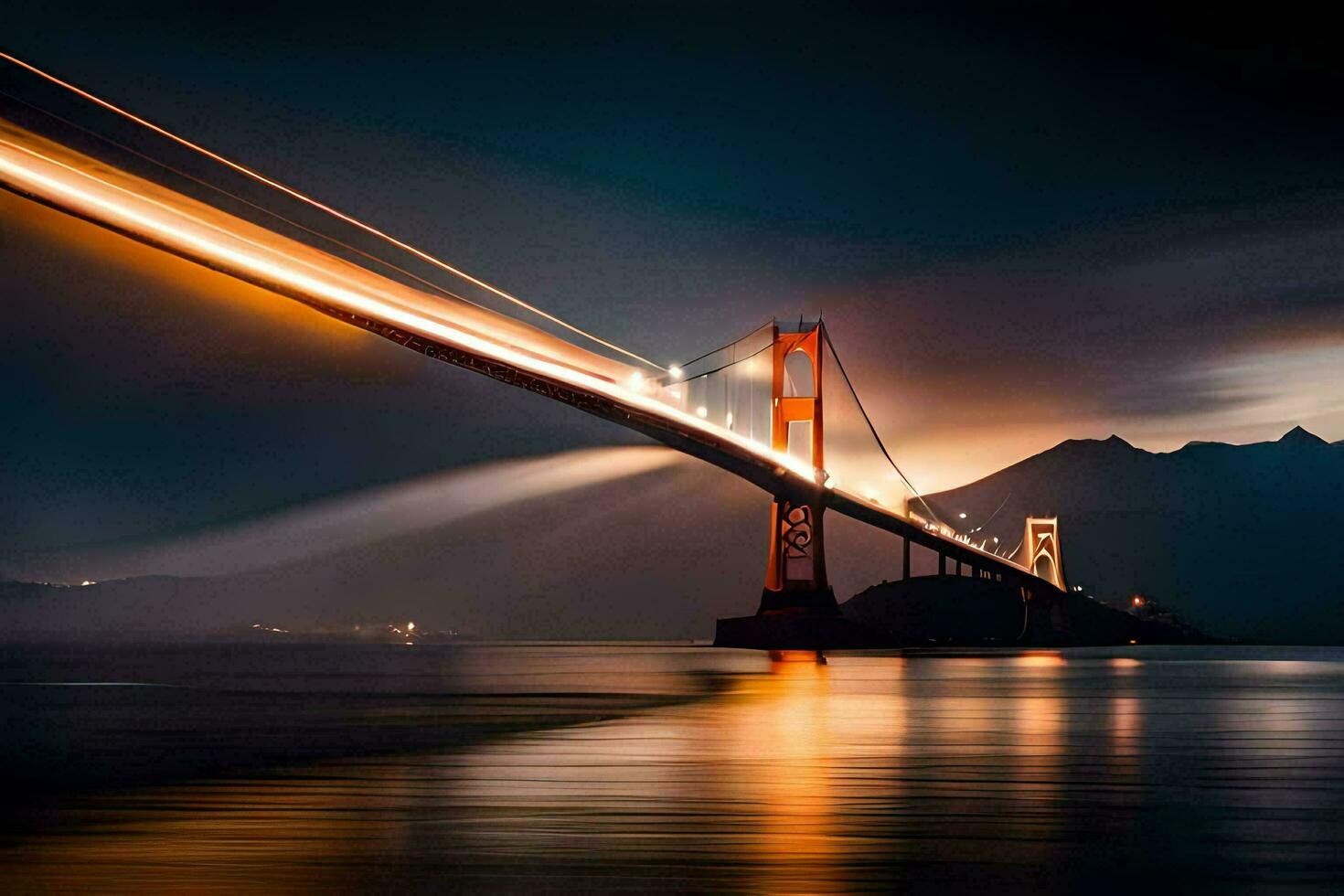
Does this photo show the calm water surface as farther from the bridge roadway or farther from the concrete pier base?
the concrete pier base

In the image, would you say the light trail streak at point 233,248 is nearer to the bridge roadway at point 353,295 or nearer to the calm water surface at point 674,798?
the bridge roadway at point 353,295

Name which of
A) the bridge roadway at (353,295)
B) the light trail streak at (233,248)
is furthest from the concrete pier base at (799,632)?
the light trail streak at (233,248)

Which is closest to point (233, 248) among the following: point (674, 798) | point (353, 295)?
point (353, 295)

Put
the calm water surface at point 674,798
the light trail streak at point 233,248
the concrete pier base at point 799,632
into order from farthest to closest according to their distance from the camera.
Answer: the concrete pier base at point 799,632
the light trail streak at point 233,248
the calm water surface at point 674,798

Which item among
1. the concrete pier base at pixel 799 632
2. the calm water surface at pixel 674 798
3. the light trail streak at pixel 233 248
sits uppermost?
the light trail streak at pixel 233 248

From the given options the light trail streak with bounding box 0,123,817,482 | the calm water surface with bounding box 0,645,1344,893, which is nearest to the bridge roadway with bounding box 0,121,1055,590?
the light trail streak with bounding box 0,123,817,482

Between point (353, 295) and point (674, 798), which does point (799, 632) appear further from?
point (674, 798)

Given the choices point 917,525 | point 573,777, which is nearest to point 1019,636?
point 917,525
